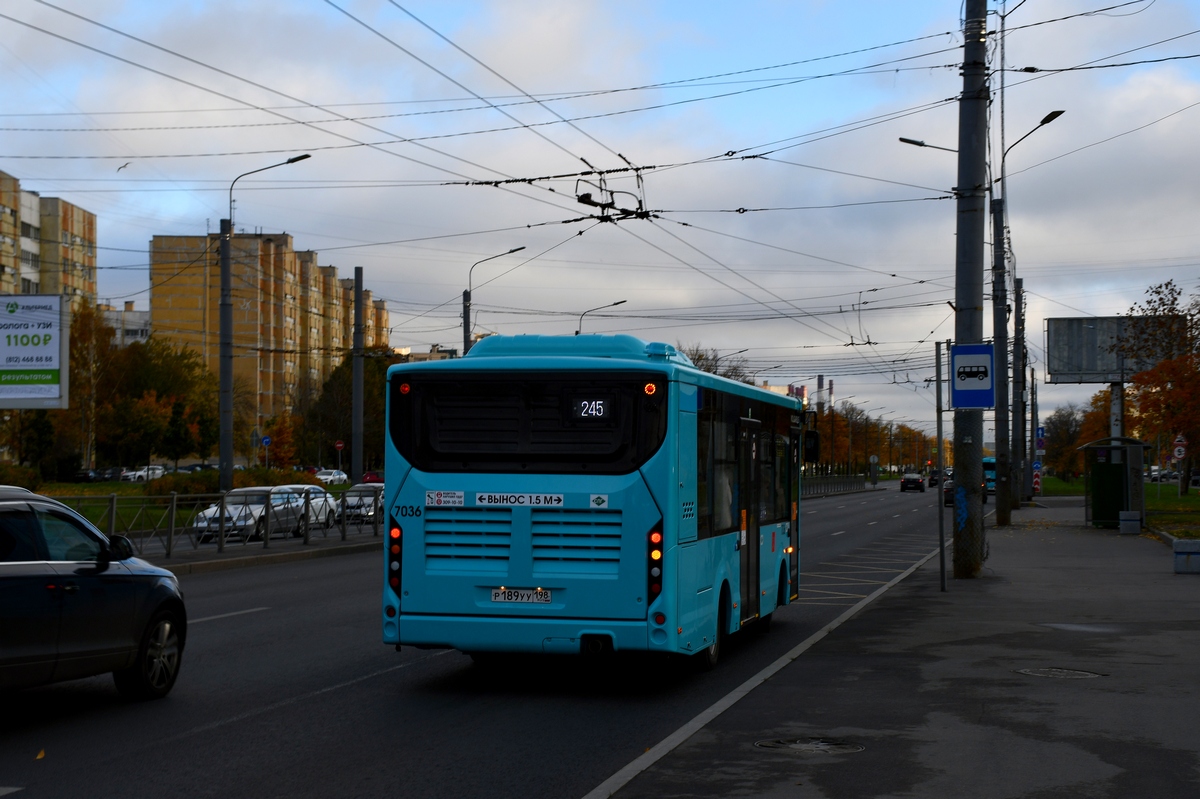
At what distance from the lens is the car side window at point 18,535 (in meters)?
8.28

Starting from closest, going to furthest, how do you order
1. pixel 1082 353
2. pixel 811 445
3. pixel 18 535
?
pixel 18 535 → pixel 811 445 → pixel 1082 353

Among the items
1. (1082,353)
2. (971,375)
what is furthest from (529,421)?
(1082,353)

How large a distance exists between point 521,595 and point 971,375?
10.5 metres

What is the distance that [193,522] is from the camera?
24750 millimetres

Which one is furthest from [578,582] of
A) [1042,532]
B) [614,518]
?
[1042,532]

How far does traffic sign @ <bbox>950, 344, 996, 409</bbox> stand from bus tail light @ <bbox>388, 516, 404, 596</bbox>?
10.5m

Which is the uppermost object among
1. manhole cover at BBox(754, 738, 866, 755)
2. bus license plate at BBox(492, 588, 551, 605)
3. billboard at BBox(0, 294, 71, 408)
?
billboard at BBox(0, 294, 71, 408)

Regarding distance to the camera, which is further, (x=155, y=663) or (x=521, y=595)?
(x=521, y=595)

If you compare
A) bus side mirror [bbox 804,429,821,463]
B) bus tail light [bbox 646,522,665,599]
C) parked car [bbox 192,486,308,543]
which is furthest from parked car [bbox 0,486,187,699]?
parked car [bbox 192,486,308,543]

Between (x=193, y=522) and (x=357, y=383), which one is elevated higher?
(x=357, y=383)

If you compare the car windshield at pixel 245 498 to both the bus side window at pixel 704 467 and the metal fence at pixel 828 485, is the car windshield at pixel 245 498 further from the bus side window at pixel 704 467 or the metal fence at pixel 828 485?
the metal fence at pixel 828 485

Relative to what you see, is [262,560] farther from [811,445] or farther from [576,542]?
[576,542]

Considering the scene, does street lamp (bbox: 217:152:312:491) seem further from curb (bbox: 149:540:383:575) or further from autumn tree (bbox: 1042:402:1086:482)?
autumn tree (bbox: 1042:402:1086:482)

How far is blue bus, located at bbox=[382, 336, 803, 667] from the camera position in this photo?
968 centimetres
